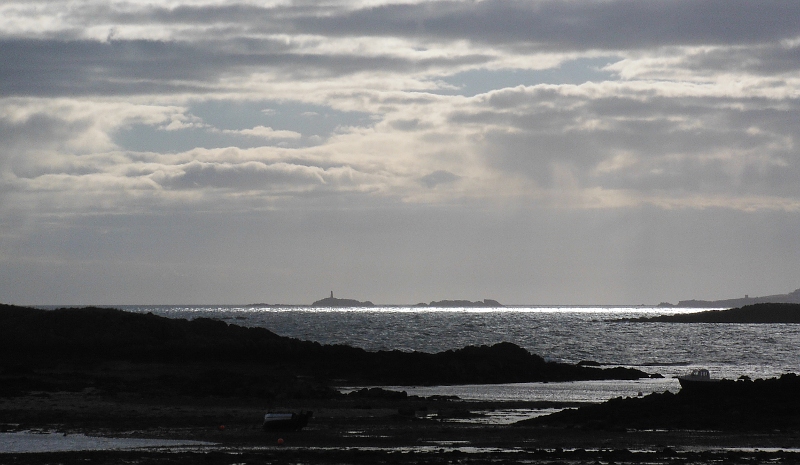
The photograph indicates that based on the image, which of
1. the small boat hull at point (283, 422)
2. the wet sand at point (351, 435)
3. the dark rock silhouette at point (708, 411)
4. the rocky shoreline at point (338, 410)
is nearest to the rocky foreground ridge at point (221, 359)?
the rocky shoreline at point (338, 410)

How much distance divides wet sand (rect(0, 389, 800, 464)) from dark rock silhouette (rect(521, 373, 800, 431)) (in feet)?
5.13

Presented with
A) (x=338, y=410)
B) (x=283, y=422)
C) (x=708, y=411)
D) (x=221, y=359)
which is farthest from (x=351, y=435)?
(x=221, y=359)

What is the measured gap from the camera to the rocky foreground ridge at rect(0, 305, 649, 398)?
6475 centimetres

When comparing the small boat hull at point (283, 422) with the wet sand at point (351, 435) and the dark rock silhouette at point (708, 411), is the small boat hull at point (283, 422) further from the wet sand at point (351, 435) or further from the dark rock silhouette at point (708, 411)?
the dark rock silhouette at point (708, 411)

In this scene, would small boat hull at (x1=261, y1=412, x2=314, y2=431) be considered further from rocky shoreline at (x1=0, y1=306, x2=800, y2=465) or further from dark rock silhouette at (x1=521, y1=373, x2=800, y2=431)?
dark rock silhouette at (x1=521, y1=373, x2=800, y2=431)

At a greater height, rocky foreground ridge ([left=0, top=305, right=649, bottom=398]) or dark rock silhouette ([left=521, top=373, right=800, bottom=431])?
rocky foreground ridge ([left=0, top=305, right=649, bottom=398])

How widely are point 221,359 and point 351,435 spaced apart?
36.8 m

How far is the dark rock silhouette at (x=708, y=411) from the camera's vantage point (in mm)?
37406

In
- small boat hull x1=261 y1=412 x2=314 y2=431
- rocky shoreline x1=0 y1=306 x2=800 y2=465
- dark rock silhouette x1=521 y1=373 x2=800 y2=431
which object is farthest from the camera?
dark rock silhouette x1=521 y1=373 x2=800 y2=431

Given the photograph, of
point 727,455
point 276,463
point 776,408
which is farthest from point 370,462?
point 776,408

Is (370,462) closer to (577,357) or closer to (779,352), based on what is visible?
(577,357)

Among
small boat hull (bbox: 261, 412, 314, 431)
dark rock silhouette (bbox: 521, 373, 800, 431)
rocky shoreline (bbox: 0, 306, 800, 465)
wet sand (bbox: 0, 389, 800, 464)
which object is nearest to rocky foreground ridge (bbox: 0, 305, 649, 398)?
rocky shoreline (bbox: 0, 306, 800, 465)

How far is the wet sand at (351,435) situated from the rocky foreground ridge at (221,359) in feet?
39.3

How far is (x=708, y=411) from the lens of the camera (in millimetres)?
39312
